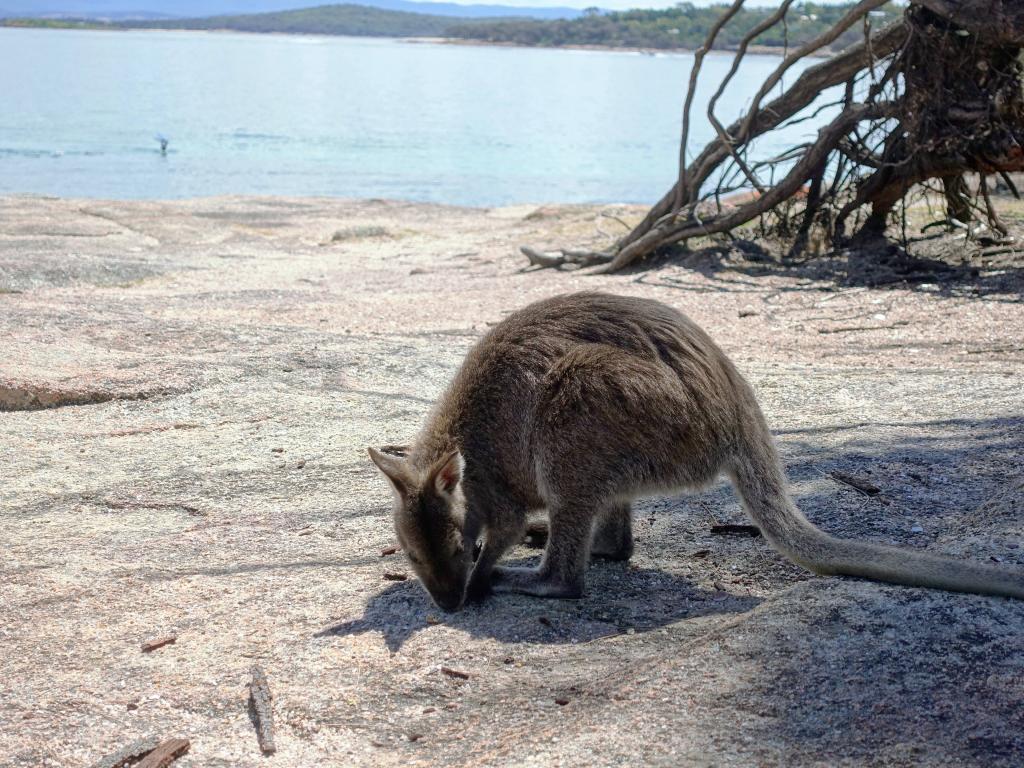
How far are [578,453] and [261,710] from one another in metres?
1.45

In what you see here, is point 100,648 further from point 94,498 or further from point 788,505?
point 788,505

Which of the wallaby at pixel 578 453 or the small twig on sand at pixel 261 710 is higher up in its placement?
the wallaby at pixel 578 453

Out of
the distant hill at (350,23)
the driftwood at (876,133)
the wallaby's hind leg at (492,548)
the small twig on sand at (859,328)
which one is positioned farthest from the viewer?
the distant hill at (350,23)

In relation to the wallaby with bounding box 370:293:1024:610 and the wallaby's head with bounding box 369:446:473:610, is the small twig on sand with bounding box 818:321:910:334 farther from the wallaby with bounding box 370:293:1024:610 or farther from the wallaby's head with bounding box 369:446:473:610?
the wallaby's head with bounding box 369:446:473:610

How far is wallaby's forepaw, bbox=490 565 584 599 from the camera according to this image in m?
4.21

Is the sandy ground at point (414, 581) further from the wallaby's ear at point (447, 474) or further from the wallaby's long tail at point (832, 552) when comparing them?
the wallaby's ear at point (447, 474)

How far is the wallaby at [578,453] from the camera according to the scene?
4.02 m

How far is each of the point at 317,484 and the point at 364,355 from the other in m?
2.44

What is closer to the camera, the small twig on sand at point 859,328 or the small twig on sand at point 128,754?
the small twig on sand at point 128,754

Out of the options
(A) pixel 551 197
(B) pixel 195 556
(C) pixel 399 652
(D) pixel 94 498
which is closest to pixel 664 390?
(C) pixel 399 652

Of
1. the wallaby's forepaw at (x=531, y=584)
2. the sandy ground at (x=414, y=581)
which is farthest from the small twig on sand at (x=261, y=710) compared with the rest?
the wallaby's forepaw at (x=531, y=584)

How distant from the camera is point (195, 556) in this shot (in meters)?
4.64

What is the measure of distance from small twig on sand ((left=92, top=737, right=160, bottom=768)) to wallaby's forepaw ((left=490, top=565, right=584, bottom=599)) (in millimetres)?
1518

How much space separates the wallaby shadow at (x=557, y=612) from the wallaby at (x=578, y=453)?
0.08 meters
